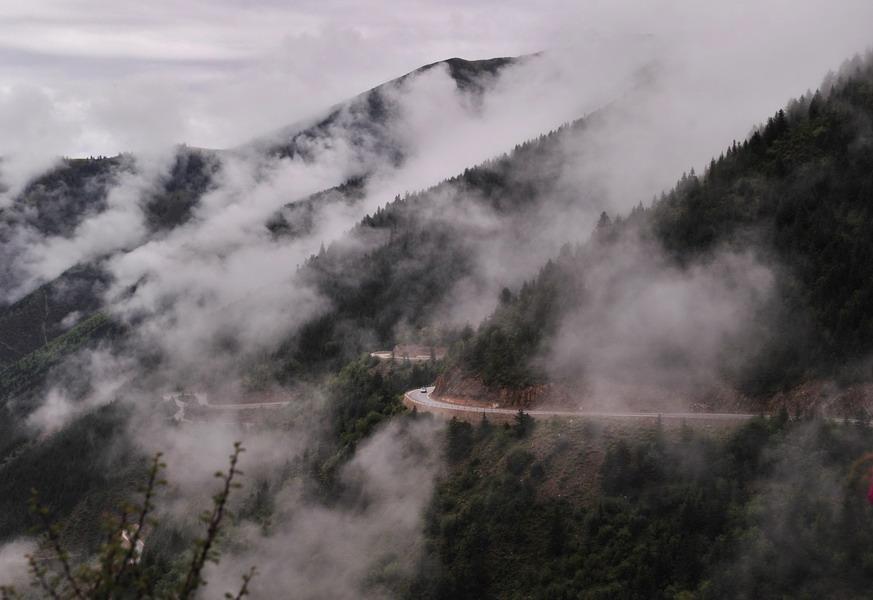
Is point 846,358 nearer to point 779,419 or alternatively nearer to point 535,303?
point 779,419

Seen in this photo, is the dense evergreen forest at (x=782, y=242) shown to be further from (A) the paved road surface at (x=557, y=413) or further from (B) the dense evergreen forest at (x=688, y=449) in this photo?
(A) the paved road surface at (x=557, y=413)

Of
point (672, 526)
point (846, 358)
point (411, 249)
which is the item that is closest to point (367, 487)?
point (672, 526)

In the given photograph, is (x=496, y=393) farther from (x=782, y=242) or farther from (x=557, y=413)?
(x=782, y=242)

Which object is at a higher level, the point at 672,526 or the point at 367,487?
the point at 672,526

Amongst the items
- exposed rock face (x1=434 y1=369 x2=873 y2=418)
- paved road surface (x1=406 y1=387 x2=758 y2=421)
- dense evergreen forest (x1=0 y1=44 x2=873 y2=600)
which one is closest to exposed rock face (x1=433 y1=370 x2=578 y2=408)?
exposed rock face (x1=434 y1=369 x2=873 y2=418)

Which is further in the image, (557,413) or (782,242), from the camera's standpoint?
(557,413)

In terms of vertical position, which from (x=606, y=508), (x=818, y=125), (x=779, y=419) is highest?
(x=818, y=125)

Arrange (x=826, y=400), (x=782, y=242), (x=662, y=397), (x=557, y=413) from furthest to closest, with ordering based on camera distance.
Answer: (x=557, y=413) → (x=782, y=242) → (x=662, y=397) → (x=826, y=400)

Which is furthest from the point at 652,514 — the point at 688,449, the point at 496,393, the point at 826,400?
the point at 496,393
